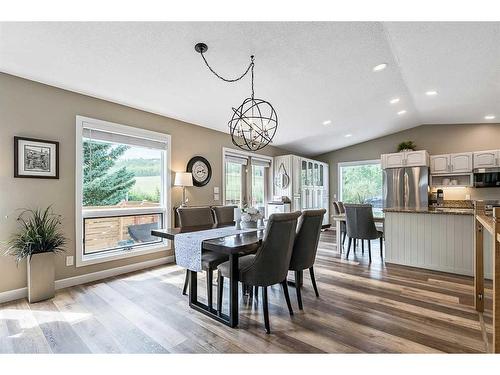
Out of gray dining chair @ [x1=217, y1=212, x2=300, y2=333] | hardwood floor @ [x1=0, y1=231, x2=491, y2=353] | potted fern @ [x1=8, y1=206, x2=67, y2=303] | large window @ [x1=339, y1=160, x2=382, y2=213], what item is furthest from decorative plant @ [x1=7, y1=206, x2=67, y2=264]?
large window @ [x1=339, y1=160, x2=382, y2=213]

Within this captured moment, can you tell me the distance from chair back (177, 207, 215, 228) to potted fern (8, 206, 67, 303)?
4.54 feet

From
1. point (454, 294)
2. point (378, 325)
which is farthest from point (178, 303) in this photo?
point (454, 294)

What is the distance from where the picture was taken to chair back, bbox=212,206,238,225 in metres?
3.70

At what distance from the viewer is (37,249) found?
280 centimetres

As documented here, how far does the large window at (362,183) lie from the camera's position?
23.8 feet

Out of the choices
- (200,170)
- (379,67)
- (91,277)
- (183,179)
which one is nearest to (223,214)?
(183,179)

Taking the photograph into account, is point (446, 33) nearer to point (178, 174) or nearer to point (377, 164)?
point (178, 174)

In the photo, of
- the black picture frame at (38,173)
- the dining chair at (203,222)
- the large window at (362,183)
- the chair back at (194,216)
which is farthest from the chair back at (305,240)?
the large window at (362,183)

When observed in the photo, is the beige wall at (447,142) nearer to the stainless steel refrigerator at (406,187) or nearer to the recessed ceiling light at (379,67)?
the stainless steel refrigerator at (406,187)

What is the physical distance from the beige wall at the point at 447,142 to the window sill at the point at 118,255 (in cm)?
594
